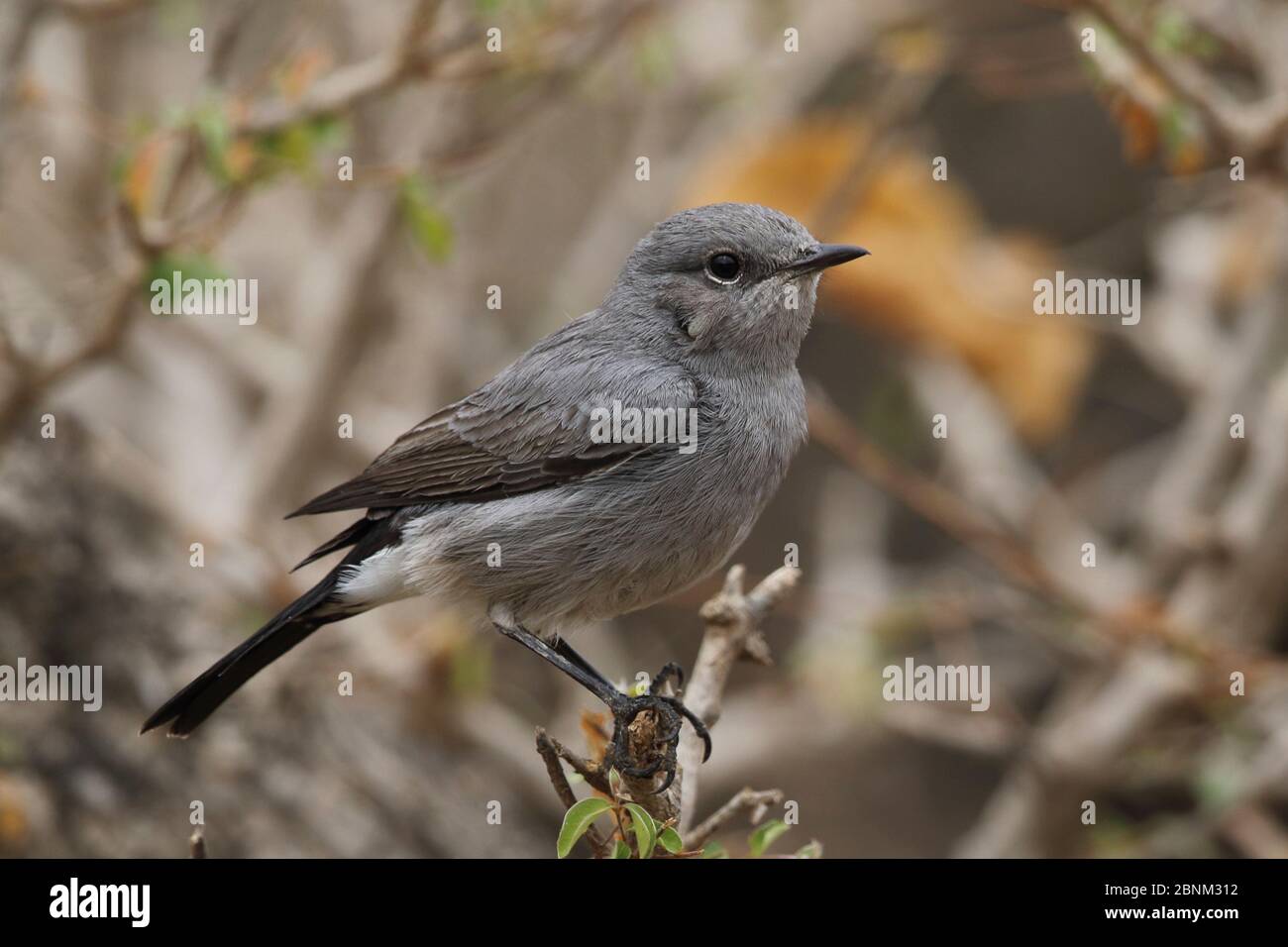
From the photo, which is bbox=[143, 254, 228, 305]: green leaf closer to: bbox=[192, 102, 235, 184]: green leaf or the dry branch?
bbox=[192, 102, 235, 184]: green leaf

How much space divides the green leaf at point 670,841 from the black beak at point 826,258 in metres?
1.62

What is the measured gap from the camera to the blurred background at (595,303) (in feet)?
17.6

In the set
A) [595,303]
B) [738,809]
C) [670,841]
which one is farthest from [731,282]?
[595,303]

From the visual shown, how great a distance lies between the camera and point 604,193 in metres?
10.6

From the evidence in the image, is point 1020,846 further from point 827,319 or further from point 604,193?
point 604,193

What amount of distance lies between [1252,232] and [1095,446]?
241 cm

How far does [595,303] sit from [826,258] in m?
4.68

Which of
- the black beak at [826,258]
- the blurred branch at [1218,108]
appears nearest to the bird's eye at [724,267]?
the black beak at [826,258]

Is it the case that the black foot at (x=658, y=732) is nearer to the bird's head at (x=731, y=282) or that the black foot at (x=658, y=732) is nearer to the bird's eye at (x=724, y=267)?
the bird's head at (x=731, y=282)

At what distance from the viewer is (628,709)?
358cm

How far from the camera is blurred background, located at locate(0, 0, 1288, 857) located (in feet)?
17.6

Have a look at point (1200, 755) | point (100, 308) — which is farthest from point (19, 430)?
point (1200, 755)

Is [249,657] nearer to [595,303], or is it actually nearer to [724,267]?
[724,267]

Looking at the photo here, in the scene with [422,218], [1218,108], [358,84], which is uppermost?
[358,84]
